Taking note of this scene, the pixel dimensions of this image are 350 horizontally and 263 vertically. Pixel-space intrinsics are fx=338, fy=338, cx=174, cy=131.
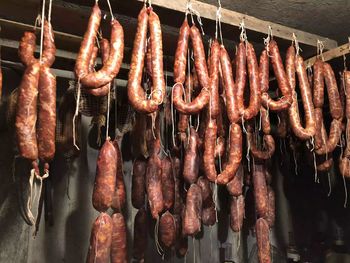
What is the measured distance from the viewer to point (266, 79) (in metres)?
2.95

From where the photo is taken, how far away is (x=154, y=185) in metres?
3.01

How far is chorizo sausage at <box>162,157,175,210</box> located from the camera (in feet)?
10.7

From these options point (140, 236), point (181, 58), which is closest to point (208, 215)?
point (140, 236)

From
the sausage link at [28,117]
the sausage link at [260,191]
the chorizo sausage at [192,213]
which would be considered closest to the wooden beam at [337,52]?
the sausage link at [260,191]

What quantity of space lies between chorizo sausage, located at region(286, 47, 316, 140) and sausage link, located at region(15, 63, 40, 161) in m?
2.07

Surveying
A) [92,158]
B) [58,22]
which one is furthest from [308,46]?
[92,158]

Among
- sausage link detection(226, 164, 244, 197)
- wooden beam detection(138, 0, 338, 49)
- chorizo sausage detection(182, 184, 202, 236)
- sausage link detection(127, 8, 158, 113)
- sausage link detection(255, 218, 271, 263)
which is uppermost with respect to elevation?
wooden beam detection(138, 0, 338, 49)

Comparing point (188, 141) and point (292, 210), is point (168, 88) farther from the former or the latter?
point (292, 210)

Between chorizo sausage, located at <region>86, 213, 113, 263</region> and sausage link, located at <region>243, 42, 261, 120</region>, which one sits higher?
sausage link, located at <region>243, 42, 261, 120</region>

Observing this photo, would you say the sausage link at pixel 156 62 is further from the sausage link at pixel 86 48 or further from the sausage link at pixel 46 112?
the sausage link at pixel 46 112

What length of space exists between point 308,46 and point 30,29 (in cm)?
266

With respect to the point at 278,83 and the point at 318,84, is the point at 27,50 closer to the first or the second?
the point at 278,83

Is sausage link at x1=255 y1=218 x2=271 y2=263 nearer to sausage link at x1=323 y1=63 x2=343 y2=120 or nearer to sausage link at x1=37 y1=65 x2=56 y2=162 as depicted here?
sausage link at x1=323 y1=63 x2=343 y2=120

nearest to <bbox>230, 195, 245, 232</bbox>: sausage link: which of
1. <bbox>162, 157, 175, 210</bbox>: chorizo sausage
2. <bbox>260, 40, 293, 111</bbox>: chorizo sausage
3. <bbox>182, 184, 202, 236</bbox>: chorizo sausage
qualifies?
<bbox>182, 184, 202, 236</bbox>: chorizo sausage
